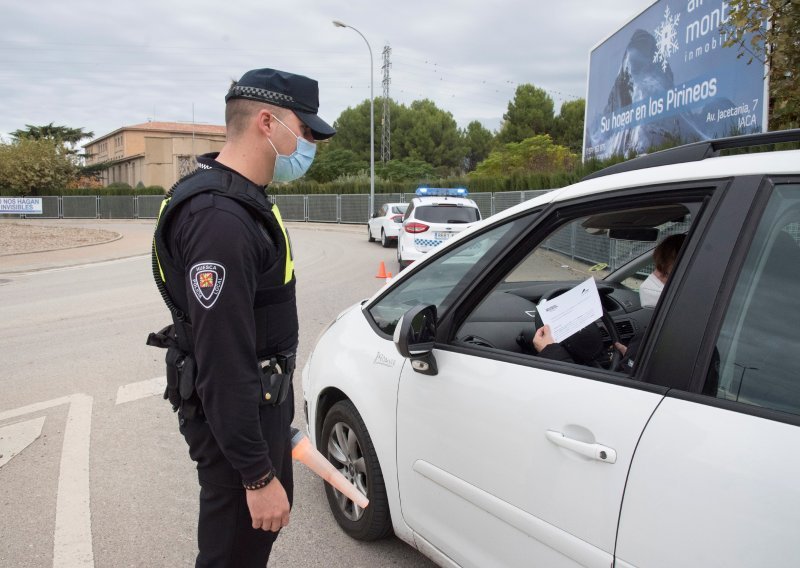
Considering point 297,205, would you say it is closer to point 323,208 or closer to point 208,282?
point 323,208

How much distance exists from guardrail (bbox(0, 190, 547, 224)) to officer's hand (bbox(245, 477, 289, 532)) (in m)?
19.1

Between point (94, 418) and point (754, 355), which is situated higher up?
point (754, 355)

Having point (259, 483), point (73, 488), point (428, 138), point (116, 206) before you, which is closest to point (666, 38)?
point (73, 488)

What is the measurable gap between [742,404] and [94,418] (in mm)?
4354

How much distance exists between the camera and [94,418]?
14.8 ft

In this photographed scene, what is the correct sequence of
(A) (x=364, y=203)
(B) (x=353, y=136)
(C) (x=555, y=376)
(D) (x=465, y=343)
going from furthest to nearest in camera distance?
(B) (x=353, y=136) → (A) (x=364, y=203) → (D) (x=465, y=343) → (C) (x=555, y=376)

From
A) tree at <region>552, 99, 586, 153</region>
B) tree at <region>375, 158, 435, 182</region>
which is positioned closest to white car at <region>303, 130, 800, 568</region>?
tree at <region>375, 158, 435, 182</region>

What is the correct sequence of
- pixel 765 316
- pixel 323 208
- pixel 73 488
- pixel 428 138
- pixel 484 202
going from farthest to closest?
pixel 428 138 < pixel 323 208 < pixel 484 202 < pixel 73 488 < pixel 765 316

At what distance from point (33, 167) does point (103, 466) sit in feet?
190

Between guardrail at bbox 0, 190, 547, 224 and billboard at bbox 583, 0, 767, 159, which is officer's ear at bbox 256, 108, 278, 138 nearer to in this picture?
billboard at bbox 583, 0, 767, 159

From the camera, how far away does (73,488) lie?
11.3ft

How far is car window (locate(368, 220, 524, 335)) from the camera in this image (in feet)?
8.18

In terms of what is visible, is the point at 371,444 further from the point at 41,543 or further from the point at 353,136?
the point at 353,136

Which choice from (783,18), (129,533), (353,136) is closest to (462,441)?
(129,533)
